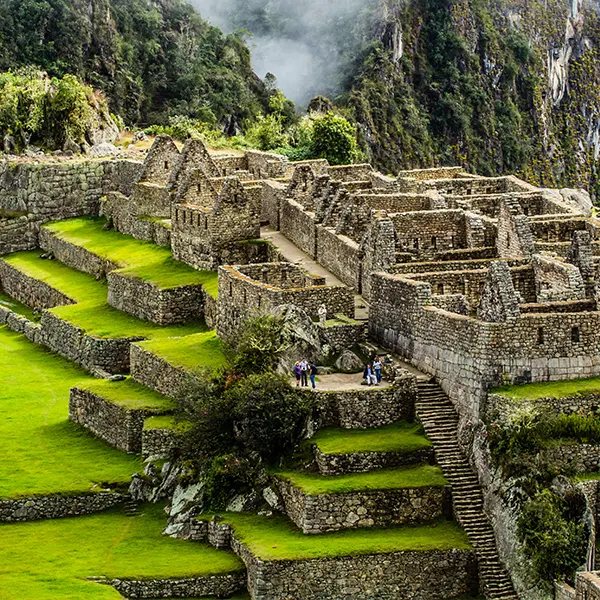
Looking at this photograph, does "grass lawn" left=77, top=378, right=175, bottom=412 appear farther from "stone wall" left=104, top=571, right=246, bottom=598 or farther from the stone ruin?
"stone wall" left=104, top=571, right=246, bottom=598

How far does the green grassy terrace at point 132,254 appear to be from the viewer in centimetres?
6794

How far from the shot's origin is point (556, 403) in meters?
49.8

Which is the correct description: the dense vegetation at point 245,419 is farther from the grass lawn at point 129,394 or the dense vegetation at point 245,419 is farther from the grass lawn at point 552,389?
the grass lawn at point 552,389

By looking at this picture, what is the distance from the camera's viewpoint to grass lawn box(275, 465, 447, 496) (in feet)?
165

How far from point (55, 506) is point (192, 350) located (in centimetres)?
717

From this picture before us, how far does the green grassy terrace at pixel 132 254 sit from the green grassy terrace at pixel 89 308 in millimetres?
1105

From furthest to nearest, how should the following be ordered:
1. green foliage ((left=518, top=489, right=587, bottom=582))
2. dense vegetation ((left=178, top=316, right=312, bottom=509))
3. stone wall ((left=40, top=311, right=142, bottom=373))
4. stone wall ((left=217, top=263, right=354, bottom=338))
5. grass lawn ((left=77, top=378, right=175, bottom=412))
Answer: stone wall ((left=40, top=311, right=142, bottom=373))
grass lawn ((left=77, top=378, right=175, bottom=412))
stone wall ((left=217, top=263, right=354, bottom=338))
dense vegetation ((left=178, top=316, right=312, bottom=509))
green foliage ((left=518, top=489, right=587, bottom=582))

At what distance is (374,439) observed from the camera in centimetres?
5175

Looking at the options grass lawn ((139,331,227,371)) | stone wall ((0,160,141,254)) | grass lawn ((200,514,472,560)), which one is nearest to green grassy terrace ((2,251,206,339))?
stone wall ((0,160,141,254))

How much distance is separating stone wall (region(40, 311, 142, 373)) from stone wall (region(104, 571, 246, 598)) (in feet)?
54.6

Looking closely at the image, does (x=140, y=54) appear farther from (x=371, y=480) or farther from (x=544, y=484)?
(x=544, y=484)

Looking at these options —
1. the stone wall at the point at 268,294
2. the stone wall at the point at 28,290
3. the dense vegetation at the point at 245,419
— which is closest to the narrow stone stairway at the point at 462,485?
the dense vegetation at the point at 245,419

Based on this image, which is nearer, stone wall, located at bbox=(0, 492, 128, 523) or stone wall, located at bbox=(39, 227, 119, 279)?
stone wall, located at bbox=(0, 492, 128, 523)

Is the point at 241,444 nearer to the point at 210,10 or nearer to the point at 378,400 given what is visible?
the point at 378,400
